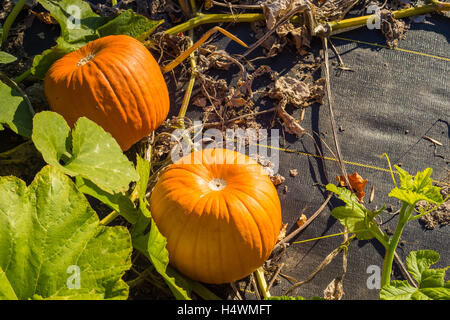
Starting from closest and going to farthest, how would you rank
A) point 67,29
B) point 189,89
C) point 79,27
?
1. point 67,29
2. point 79,27
3. point 189,89

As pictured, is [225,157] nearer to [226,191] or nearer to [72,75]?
[226,191]

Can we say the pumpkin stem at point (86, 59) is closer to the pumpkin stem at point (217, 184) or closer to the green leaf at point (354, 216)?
the pumpkin stem at point (217, 184)

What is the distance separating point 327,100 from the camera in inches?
108

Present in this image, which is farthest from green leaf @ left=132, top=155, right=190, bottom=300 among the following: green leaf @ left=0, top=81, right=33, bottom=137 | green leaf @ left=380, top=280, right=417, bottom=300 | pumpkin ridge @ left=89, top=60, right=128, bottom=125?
green leaf @ left=380, top=280, right=417, bottom=300

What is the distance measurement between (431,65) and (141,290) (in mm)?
2248

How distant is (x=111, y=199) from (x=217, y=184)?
0.48 m

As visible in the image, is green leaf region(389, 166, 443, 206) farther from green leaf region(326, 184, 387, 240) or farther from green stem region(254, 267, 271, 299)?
green stem region(254, 267, 271, 299)

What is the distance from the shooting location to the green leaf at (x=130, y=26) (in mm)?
2541

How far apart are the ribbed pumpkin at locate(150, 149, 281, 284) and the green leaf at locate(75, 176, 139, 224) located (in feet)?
0.41

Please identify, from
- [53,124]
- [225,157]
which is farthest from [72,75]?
[225,157]

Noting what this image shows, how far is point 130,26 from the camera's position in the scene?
8.39ft

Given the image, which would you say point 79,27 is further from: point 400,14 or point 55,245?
point 400,14

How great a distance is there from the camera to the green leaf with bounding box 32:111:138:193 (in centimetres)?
171

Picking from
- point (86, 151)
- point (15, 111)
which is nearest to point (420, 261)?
point (86, 151)
